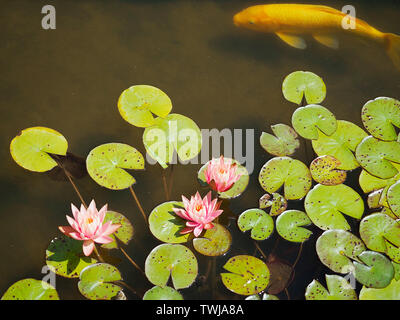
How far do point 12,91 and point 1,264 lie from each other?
81 centimetres

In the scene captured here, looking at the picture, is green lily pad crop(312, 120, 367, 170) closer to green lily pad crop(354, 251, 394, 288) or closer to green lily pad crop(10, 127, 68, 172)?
green lily pad crop(354, 251, 394, 288)

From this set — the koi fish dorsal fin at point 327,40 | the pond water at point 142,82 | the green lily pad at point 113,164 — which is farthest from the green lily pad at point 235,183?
the koi fish dorsal fin at point 327,40

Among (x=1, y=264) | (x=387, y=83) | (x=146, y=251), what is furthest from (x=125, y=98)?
(x=387, y=83)

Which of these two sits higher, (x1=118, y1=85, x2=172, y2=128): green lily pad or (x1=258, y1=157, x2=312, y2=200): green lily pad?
(x1=118, y1=85, x2=172, y2=128): green lily pad

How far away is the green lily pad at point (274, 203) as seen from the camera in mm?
1541

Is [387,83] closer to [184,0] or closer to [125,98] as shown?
[184,0]

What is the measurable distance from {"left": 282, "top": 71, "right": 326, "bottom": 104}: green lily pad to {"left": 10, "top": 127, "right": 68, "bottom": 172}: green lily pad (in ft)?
3.29

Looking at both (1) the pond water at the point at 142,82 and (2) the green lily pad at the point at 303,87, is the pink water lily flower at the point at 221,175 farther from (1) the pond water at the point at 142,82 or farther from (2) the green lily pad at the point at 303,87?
(2) the green lily pad at the point at 303,87

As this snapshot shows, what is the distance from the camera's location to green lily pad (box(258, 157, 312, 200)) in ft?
5.16

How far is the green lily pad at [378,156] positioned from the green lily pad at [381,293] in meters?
0.44

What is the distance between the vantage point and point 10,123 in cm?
174

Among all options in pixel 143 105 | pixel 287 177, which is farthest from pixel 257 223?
pixel 143 105

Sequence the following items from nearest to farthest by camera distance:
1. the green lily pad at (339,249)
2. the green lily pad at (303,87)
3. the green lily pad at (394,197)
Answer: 1. the green lily pad at (339,249)
2. the green lily pad at (394,197)
3. the green lily pad at (303,87)

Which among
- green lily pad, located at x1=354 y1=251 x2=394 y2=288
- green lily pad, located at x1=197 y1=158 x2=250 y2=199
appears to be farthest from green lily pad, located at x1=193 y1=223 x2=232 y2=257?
green lily pad, located at x1=354 y1=251 x2=394 y2=288
